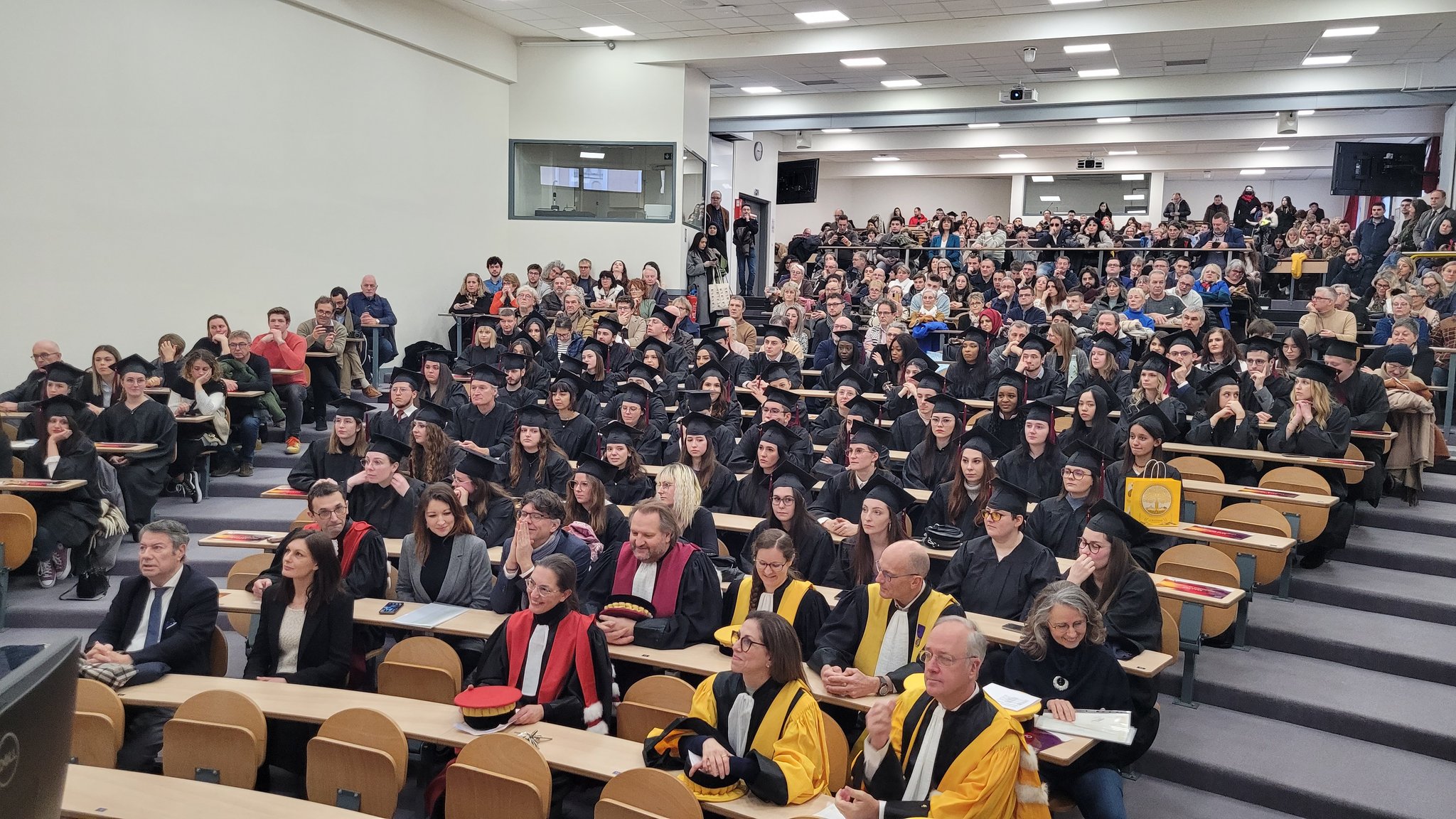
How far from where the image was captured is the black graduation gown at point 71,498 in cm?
781

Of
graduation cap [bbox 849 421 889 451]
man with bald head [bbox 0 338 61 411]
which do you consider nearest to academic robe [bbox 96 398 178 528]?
man with bald head [bbox 0 338 61 411]

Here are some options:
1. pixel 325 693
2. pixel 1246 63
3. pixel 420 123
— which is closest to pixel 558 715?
pixel 325 693

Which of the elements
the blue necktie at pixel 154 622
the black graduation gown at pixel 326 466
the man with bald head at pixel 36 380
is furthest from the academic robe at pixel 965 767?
the man with bald head at pixel 36 380

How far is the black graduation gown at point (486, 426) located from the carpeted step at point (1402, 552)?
6.79 meters

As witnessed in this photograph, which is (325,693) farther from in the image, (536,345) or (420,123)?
(420,123)

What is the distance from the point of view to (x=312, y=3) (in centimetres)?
1262

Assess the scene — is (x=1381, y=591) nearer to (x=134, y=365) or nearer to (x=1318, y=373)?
(x=1318, y=373)

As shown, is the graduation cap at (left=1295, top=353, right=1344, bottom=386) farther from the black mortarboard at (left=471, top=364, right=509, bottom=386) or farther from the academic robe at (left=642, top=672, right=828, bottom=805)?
the black mortarboard at (left=471, top=364, right=509, bottom=386)

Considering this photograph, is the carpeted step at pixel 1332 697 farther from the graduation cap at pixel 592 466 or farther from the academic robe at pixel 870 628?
the graduation cap at pixel 592 466

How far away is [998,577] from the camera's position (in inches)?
234

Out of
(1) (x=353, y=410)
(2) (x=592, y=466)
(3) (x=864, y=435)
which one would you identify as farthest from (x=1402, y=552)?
(1) (x=353, y=410)

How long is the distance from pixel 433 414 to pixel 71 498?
8.46ft

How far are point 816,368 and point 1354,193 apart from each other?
1035cm

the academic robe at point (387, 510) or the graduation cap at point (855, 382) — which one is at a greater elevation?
the graduation cap at point (855, 382)
